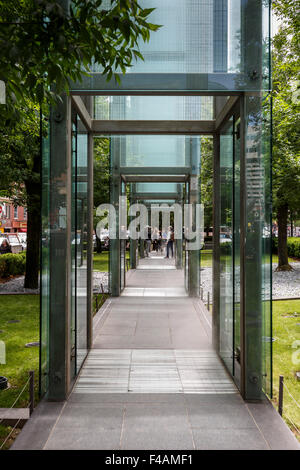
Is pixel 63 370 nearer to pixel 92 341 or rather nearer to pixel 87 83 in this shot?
pixel 92 341

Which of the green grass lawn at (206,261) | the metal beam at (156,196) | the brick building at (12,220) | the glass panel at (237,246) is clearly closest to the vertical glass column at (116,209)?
the glass panel at (237,246)

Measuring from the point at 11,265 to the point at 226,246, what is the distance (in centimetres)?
1389

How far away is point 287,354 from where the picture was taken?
24.4 feet

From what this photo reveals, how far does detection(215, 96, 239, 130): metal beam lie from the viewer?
5.97 m

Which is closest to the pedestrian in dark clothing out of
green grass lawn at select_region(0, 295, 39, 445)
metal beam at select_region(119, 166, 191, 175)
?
green grass lawn at select_region(0, 295, 39, 445)

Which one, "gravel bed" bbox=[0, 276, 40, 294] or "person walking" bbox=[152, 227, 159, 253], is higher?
"person walking" bbox=[152, 227, 159, 253]

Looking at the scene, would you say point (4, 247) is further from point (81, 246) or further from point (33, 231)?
point (81, 246)

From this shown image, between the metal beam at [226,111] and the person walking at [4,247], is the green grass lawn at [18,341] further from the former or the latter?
the person walking at [4,247]

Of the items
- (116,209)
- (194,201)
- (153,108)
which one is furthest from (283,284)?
(153,108)

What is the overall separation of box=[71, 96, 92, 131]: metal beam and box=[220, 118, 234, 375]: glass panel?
2.22m

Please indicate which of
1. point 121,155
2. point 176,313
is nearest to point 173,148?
point 121,155

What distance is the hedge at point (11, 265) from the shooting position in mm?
18189

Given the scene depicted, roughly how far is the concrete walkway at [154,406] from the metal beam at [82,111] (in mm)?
3800

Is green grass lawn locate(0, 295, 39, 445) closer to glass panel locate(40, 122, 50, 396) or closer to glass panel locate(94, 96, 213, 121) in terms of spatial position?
glass panel locate(40, 122, 50, 396)
